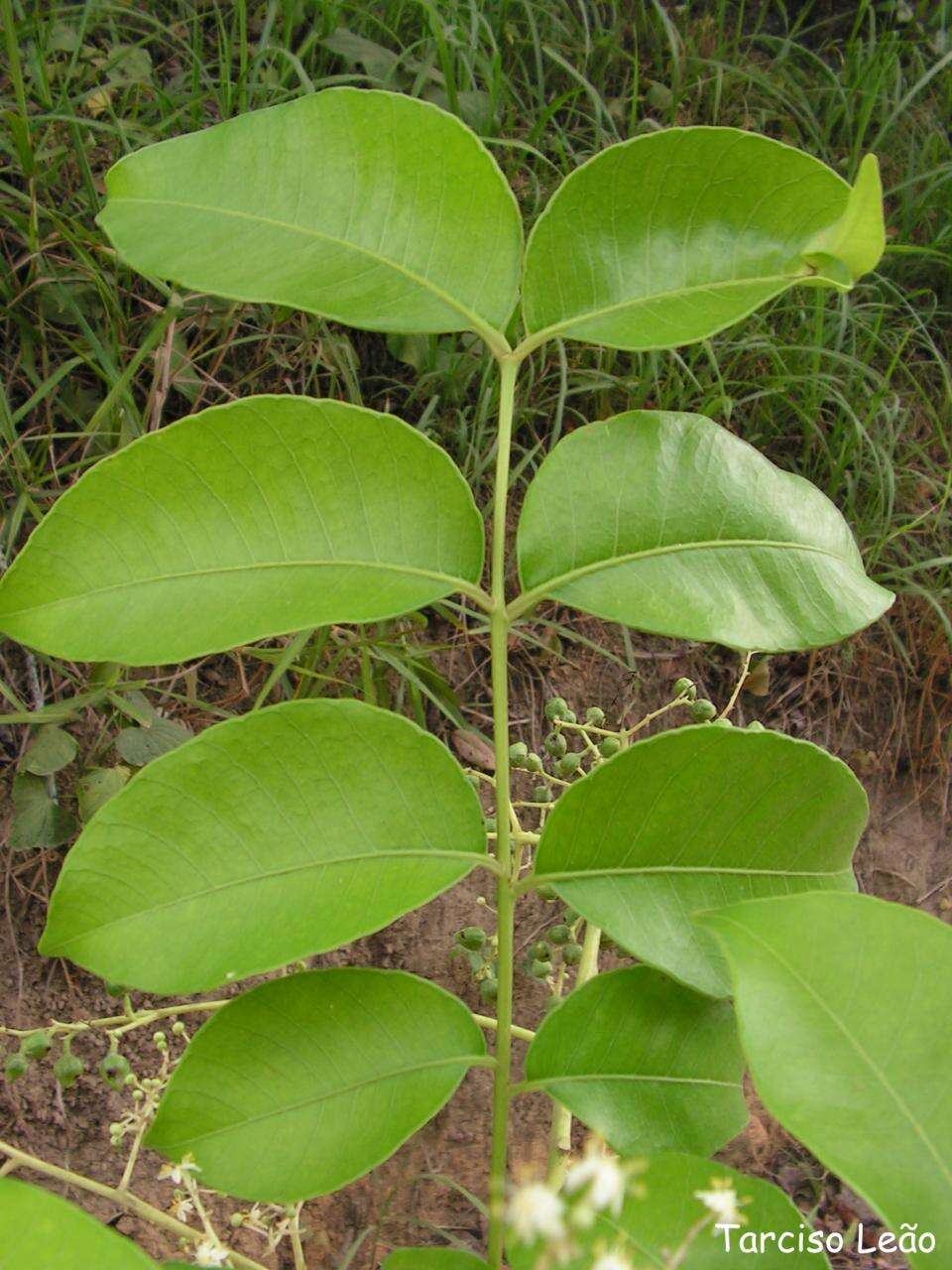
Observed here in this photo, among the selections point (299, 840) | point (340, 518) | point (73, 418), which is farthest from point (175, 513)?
point (73, 418)

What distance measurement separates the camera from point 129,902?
26.0 inches

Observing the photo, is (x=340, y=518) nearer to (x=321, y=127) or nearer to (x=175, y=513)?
(x=175, y=513)

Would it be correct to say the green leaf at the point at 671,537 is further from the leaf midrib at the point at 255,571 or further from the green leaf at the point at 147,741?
the green leaf at the point at 147,741

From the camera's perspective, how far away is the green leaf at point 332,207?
0.73 meters

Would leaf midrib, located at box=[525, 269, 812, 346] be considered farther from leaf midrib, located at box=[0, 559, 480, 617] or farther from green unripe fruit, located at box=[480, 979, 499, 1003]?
green unripe fruit, located at box=[480, 979, 499, 1003]

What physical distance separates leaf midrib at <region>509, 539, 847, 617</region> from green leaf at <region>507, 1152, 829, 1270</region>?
0.34 meters

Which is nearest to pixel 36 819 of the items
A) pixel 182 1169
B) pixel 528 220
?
pixel 182 1169

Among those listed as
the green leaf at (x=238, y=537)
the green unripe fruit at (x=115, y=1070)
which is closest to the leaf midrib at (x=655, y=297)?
the green leaf at (x=238, y=537)

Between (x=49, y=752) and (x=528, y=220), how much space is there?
1.27 m

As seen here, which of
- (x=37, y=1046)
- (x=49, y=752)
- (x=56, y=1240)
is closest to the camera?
(x=56, y=1240)

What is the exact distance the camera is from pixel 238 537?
72 centimetres

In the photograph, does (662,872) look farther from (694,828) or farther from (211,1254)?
(211,1254)

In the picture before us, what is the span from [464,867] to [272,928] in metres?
0.12

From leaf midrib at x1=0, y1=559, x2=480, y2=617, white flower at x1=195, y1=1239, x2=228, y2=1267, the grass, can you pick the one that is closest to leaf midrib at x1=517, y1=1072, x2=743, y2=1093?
white flower at x1=195, y1=1239, x2=228, y2=1267
